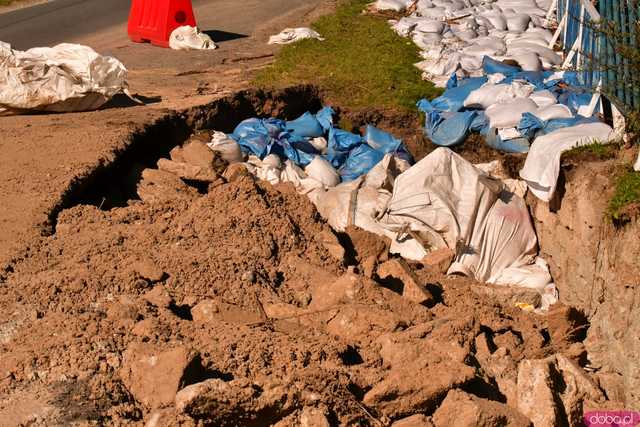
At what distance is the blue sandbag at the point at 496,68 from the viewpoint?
1061cm

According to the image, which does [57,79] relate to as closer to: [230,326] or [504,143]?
[504,143]

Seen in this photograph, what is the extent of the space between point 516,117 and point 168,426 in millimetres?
5928

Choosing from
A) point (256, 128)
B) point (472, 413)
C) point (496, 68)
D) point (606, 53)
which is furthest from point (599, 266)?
point (496, 68)

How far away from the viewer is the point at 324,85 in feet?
34.1

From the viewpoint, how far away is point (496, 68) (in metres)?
10.7

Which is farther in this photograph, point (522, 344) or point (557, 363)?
point (522, 344)

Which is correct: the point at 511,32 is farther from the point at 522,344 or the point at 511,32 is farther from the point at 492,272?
the point at 522,344

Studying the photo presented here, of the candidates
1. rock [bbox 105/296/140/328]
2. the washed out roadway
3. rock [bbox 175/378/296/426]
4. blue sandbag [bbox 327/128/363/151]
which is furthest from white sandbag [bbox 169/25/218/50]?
rock [bbox 175/378/296/426]

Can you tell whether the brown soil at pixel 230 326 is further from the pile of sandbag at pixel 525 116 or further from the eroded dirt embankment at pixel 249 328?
the pile of sandbag at pixel 525 116

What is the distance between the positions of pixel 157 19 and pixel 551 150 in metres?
6.04

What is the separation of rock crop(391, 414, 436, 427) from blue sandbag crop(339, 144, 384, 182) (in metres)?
4.66

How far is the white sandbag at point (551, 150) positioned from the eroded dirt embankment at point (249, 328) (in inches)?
42.9

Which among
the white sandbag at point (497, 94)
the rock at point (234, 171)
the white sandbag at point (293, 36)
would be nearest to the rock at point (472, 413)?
the rock at point (234, 171)

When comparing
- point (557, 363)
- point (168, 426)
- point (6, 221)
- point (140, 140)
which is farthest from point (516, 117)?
point (168, 426)
